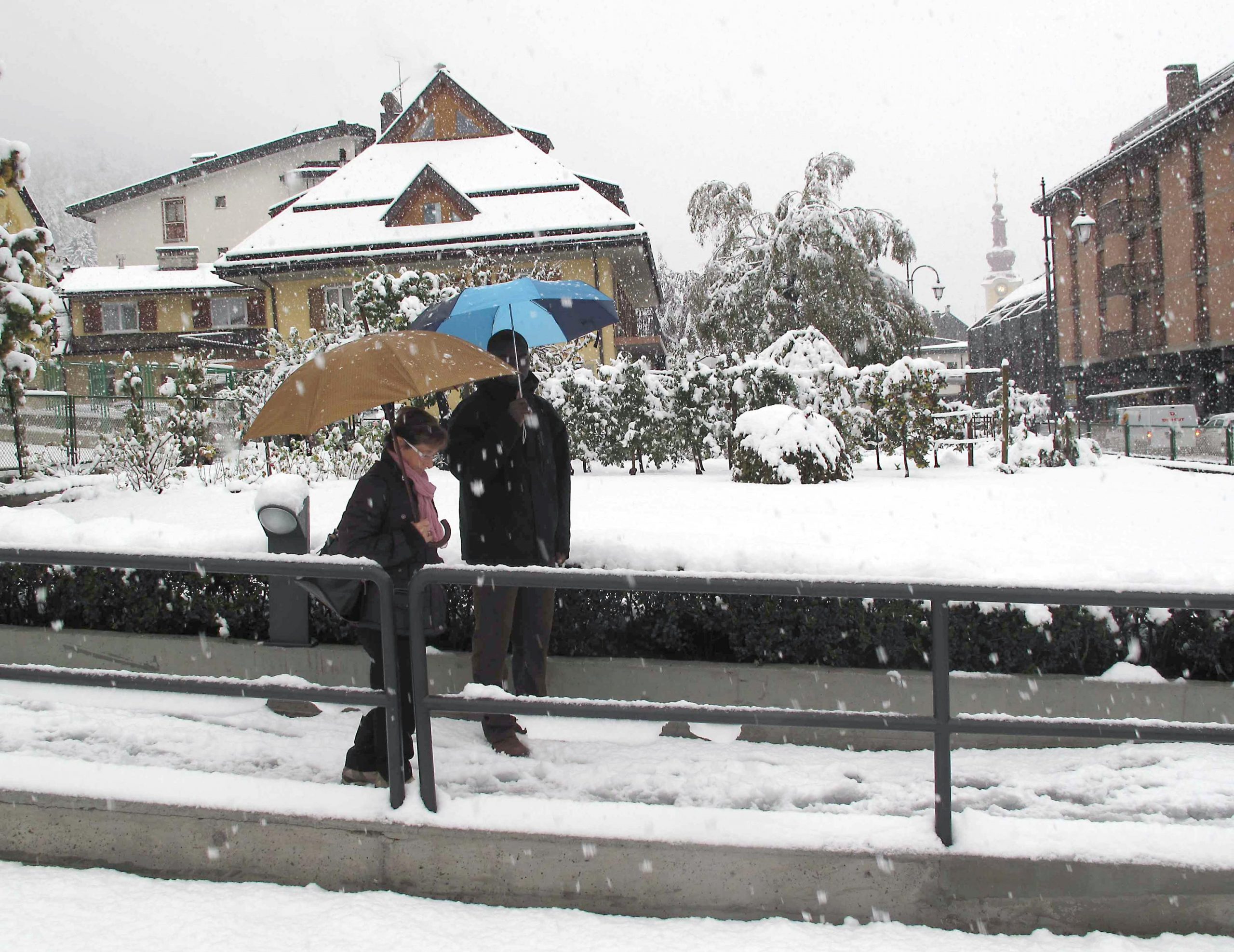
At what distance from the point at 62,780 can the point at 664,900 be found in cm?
234

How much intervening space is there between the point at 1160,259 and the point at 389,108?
3383cm

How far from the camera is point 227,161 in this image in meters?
Answer: 42.5

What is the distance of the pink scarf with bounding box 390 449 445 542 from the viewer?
374cm

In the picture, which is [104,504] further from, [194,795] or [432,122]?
[432,122]

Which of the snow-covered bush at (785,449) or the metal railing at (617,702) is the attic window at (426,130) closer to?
the snow-covered bush at (785,449)

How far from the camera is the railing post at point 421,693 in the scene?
10.5 ft

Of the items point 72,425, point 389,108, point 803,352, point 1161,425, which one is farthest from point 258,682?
point 389,108

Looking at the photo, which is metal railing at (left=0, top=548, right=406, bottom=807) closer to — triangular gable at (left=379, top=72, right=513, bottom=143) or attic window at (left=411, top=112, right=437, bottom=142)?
triangular gable at (left=379, top=72, right=513, bottom=143)

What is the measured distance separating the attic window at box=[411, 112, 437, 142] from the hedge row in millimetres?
26511

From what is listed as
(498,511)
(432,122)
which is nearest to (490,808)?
(498,511)

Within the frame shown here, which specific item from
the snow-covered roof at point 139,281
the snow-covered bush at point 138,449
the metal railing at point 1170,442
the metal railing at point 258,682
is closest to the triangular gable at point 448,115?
the snow-covered roof at point 139,281

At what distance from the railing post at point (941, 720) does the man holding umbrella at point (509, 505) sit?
1900mm

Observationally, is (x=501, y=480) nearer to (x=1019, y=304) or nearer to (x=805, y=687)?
(x=805, y=687)

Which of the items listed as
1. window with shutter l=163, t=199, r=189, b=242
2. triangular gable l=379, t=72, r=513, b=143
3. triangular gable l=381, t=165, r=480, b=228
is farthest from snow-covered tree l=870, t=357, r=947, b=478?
window with shutter l=163, t=199, r=189, b=242
